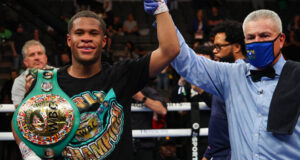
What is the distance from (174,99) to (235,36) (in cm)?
152

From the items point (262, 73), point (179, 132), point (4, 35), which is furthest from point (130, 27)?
point (262, 73)

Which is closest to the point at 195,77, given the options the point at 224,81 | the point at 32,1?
the point at 224,81

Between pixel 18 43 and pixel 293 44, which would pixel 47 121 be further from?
pixel 18 43

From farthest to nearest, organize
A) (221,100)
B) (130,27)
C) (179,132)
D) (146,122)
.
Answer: (130,27) → (146,122) → (179,132) → (221,100)

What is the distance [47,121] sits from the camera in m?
2.01

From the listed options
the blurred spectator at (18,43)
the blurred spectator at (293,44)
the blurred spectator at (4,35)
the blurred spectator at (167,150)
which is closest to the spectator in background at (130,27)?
the blurred spectator at (18,43)

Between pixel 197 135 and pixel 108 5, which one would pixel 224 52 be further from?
pixel 108 5

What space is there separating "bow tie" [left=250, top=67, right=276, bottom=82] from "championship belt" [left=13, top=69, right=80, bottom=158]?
3.31ft

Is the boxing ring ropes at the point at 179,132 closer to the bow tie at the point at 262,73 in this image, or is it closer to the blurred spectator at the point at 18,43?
the bow tie at the point at 262,73

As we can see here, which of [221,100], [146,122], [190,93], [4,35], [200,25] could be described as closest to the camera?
[221,100]

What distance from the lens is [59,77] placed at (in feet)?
6.89

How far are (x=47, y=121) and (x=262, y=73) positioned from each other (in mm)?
1208

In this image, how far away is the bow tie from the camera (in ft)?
7.06

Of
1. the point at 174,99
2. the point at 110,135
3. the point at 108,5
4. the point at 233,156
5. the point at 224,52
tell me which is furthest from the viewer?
the point at 108,5
